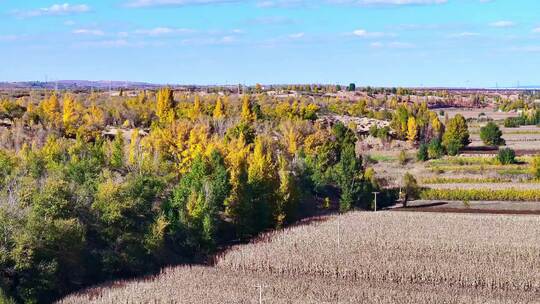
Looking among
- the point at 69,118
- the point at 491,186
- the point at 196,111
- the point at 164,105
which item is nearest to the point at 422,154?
the point at 491,186

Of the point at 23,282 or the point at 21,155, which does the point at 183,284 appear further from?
the point at 21,155

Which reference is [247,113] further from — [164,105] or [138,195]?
[138,195]

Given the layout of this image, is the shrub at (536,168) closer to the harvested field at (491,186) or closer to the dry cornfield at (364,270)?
the harvested field at (491,186)

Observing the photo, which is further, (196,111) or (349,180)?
(196,111)

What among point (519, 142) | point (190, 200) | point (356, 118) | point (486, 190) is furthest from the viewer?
point (356, 118)

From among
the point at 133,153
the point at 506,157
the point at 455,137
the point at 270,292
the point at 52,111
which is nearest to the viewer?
the point at 270,292

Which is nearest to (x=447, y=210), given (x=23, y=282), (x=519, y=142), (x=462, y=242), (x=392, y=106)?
(x=462, y=242)

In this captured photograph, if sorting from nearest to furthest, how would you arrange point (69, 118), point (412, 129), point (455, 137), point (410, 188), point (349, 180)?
1. point (349, 180)
2. point (410, 188)
3. point (69, 118)
4. point (455, 137)
5. point (412, 129)

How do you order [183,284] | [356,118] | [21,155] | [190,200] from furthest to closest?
[356,118] → [21,155] → [190,200] → [183,284]

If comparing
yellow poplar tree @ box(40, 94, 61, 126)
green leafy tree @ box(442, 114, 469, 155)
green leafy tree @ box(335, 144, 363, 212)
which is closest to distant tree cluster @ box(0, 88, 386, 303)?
green leafy tree @ box(335, 144, 363, 212)
